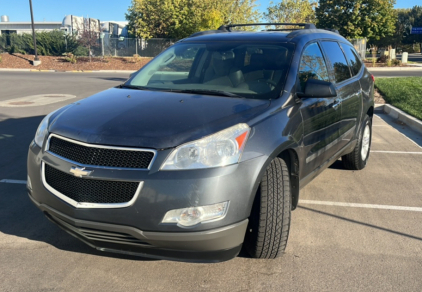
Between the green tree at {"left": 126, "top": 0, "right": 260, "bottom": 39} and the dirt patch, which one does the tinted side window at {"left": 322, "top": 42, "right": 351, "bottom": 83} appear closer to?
the dirt patch

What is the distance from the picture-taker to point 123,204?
2746mm

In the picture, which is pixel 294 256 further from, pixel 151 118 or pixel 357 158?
pixel 357 158

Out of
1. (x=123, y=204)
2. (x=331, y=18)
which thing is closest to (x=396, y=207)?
(x=123, y=204)

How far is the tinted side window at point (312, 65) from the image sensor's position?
4.04 metres

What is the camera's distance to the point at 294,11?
50156 mm

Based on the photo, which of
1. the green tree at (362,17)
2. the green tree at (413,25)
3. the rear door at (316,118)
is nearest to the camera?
the rear door at (316,118)

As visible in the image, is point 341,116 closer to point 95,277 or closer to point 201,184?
point 201,184

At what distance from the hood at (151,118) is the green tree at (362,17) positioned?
38530 millimetres

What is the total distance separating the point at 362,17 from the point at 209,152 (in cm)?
4095

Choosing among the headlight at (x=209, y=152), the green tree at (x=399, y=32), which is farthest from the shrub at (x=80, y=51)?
the green tree at (x=399, y=32)

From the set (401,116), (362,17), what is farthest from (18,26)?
(401,116)

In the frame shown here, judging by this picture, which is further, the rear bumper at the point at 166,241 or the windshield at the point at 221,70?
the windshield at the point at 221,70

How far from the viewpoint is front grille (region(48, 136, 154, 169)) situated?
9.04 ft

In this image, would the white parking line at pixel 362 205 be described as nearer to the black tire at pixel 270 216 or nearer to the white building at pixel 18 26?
the black tire at pixel 270 216
